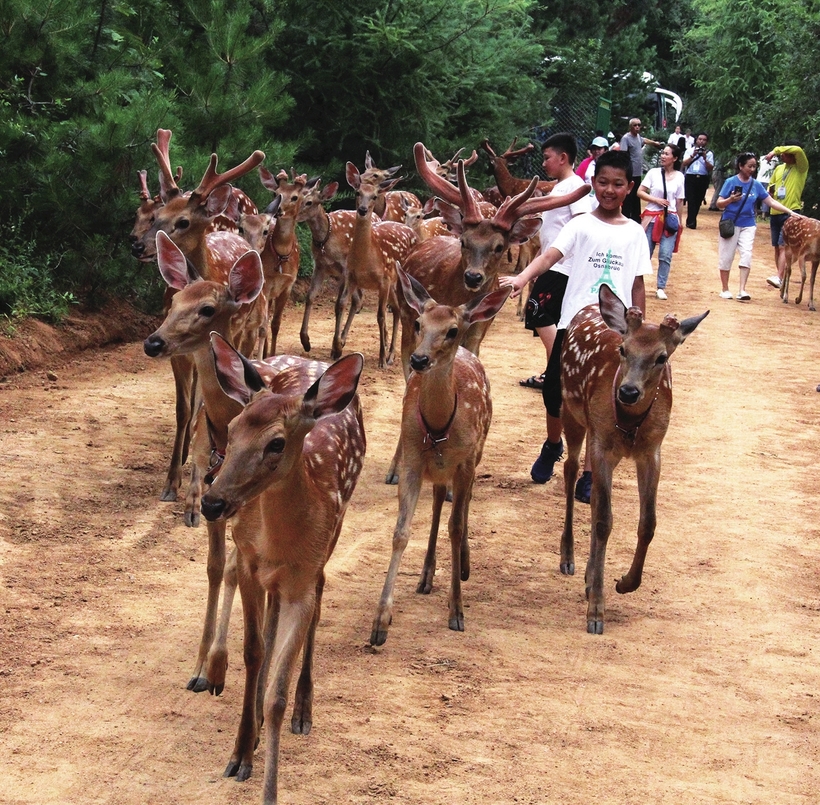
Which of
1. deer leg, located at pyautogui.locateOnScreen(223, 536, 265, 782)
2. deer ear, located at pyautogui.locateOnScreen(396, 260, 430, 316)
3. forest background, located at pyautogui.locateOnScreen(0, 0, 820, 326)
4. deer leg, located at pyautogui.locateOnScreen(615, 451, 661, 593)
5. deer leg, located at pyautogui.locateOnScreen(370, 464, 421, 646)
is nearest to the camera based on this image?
deer leg, located at pyautogui.locateOnScreen(223, 536, 265, 782)

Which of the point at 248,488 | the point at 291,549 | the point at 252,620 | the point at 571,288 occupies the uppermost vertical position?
the point at 571,288

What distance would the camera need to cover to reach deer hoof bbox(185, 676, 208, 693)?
575cm

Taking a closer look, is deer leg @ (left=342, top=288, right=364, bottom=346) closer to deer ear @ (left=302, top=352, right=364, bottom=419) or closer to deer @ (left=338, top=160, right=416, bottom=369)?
deer @ (left=338, top=160, right=416, bottom=369)

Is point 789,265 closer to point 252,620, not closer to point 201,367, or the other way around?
point 201,367

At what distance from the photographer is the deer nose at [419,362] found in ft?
21.4

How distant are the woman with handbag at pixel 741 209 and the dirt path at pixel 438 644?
27.8ft

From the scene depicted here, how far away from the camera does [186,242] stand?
9086 millimetres

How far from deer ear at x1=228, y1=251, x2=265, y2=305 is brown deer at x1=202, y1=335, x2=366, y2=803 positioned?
171cm

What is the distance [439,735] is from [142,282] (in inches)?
350

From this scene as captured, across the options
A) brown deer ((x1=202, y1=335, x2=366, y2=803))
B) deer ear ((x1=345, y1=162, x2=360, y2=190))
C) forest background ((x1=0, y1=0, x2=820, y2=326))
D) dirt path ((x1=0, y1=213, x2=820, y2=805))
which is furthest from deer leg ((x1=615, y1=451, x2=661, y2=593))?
deer ear ((x1=345, y1=162, x2=360, y2=190))

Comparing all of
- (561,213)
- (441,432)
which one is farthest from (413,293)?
(561,213)

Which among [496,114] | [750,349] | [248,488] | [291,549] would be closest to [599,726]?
[291,549]

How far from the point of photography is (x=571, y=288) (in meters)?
8.27

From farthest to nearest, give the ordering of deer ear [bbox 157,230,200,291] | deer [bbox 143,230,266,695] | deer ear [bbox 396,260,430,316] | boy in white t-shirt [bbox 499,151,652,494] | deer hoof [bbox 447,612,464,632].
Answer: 1. boy in white t-shirt [bbox 499,151,652,494]
2. deer ear [bbox 396,260,430,316]
3. deer ear [bbox 157,230,200,291]
4. deer hoof [bbox 447,612,464,632]
5. deer [bbox 143,230,266,695]
